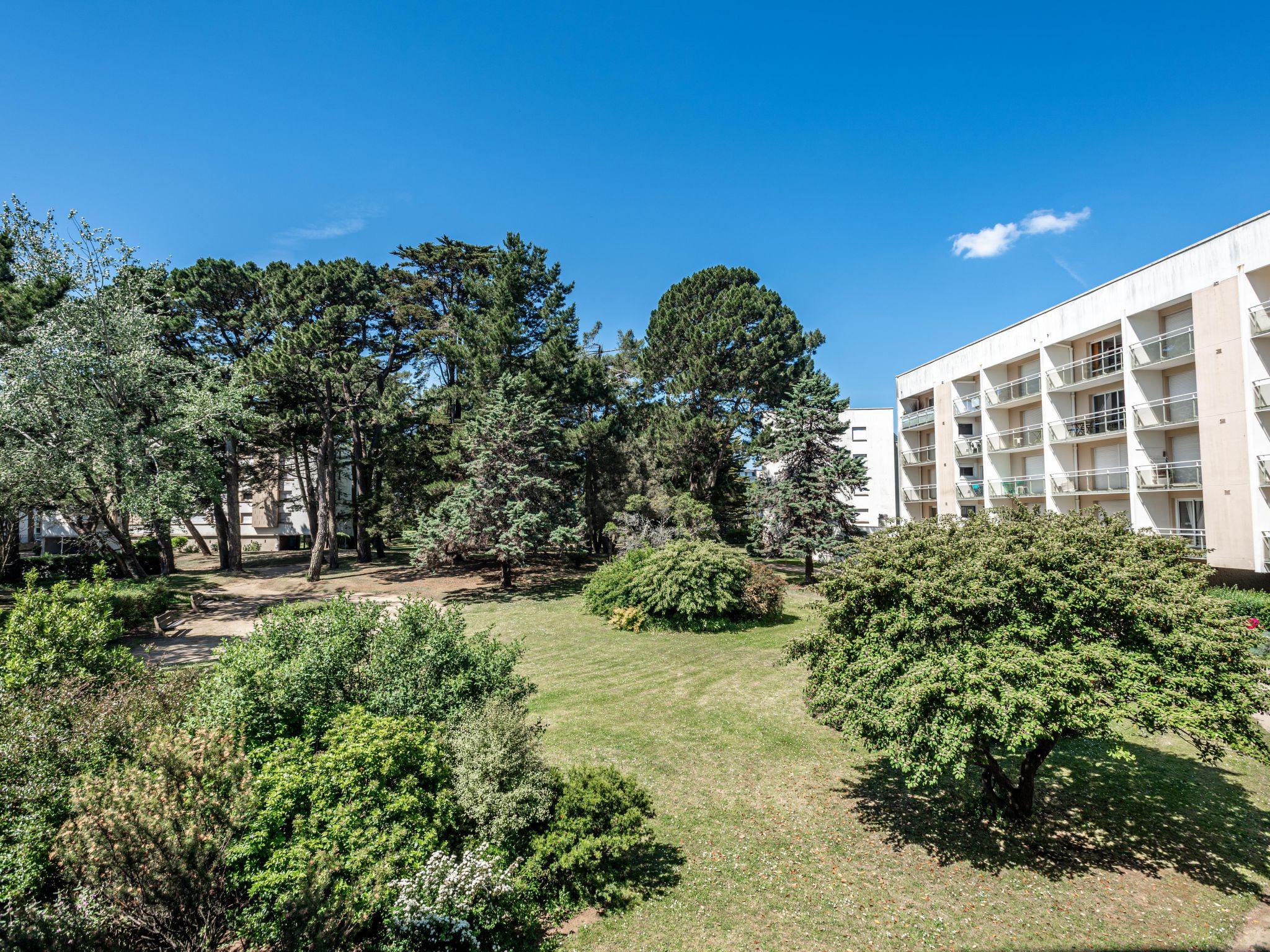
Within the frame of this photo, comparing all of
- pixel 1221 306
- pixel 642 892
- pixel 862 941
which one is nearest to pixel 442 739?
pixel 642 892

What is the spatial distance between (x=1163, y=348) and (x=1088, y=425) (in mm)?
4471

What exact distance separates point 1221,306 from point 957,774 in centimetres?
2412

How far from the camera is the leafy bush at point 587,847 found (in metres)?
7.14

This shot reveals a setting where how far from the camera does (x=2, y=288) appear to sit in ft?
78.0

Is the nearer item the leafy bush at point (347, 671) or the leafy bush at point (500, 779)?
the leafy bush at point (500, 779)

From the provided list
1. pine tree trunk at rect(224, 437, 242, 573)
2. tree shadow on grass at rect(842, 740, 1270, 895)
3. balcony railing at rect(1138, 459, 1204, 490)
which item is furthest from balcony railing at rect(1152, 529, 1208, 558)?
pine tree trunk at rect(224, 437, 242, 573)

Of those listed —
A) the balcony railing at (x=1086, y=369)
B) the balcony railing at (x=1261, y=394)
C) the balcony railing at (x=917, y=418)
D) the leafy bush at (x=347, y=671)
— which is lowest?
the leafy bush at (x=347, y=671)

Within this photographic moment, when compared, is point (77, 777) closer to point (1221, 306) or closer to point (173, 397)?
point (173, 397)

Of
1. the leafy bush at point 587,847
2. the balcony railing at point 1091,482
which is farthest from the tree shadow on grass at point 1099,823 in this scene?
the balcony railing at point 1091,482

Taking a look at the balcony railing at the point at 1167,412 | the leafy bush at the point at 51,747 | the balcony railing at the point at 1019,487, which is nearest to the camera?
the leafy bush at the point at 51,747

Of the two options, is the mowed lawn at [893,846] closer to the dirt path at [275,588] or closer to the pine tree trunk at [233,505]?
the dirt path at [275,588]

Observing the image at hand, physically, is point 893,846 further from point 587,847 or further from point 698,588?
point 698,588

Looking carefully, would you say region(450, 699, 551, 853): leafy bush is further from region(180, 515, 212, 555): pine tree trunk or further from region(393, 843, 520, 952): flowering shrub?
region(180, 515, 212, 555): pine tree trunk

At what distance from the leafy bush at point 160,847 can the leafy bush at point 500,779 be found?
2310 mm
